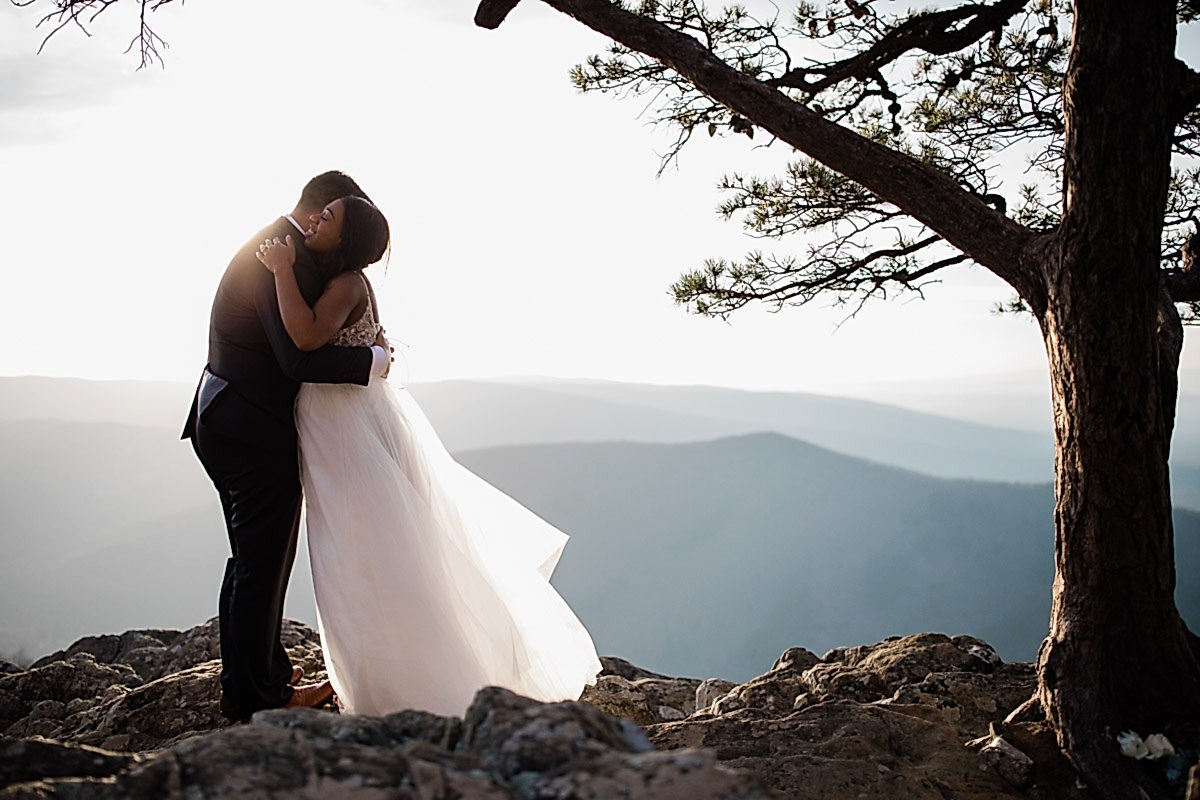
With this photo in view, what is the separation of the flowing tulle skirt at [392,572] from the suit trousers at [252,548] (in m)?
0.07

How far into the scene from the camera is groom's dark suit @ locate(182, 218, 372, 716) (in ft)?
7.48

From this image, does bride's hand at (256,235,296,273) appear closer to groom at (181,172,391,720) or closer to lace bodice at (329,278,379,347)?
groom at (181,172,391,720)

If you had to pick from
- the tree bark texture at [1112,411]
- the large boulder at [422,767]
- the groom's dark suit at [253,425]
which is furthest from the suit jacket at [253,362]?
the tree bark texture at [1112,411]

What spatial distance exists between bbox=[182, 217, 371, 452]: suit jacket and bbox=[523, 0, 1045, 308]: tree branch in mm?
1215

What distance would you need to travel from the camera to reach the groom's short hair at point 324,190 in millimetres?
2328

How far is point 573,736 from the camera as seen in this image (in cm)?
85

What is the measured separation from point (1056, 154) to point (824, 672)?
2132 mm

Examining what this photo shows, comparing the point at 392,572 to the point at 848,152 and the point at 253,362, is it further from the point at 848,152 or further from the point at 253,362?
the point at 848,152

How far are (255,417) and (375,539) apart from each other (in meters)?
0.43

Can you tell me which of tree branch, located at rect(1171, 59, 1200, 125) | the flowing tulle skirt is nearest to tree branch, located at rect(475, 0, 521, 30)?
the flowing tulle skirt

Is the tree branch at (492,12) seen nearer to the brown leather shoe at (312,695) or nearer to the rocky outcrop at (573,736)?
the brown leather shoe at (312,695)

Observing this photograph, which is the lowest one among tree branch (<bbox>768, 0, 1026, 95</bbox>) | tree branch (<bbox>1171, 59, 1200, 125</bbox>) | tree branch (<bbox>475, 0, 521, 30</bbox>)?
tree branch (<bbox>1171, 59, 1200, 125</bbox>)

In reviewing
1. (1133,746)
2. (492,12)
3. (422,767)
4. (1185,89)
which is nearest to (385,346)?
(492,12)

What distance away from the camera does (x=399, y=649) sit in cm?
230
